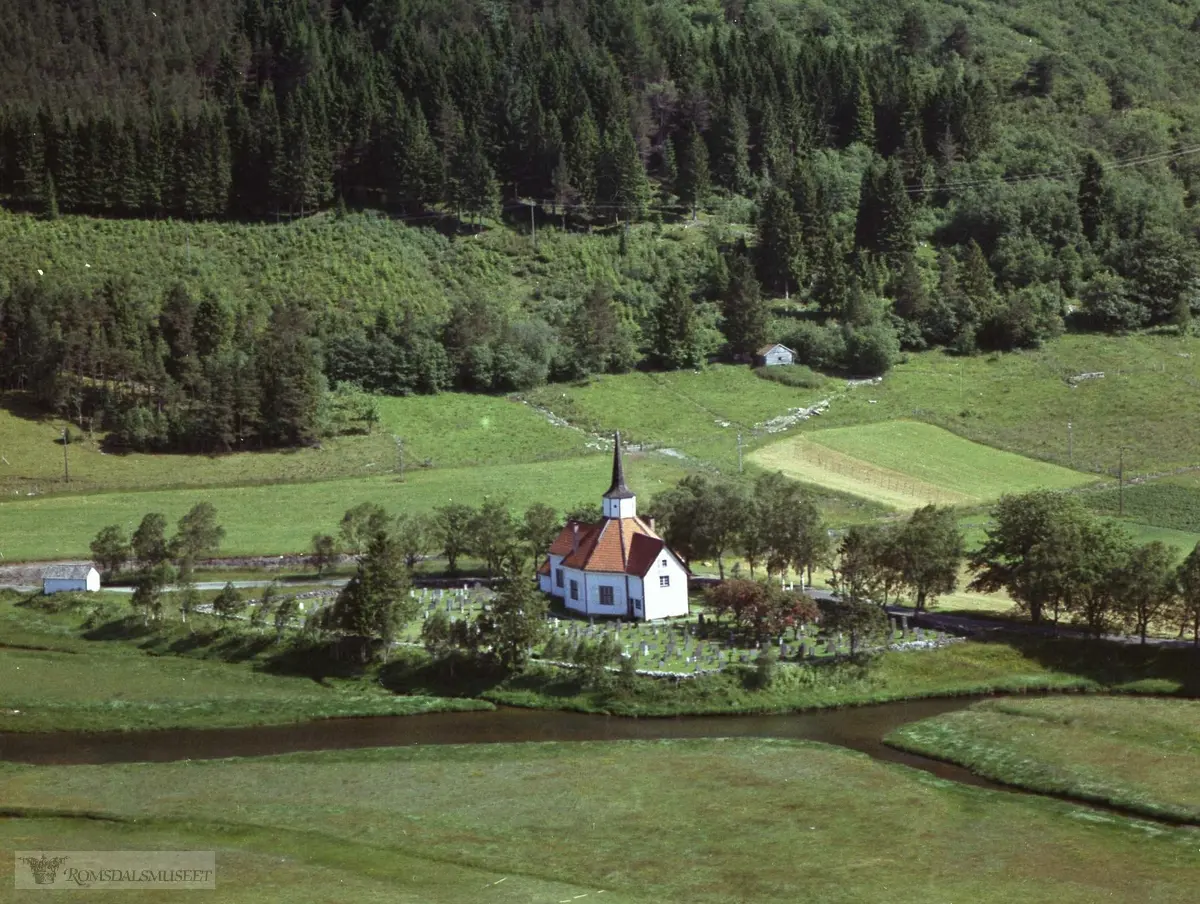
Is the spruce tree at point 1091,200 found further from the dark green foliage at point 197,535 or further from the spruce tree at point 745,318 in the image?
the dark green foliage at point 197,535

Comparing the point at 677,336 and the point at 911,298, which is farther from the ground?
the point at 911,298

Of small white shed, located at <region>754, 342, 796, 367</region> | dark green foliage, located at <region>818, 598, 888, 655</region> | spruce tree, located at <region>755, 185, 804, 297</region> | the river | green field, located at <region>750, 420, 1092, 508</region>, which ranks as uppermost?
spruce tree, located at <region>755, 185, 804, 297</region>

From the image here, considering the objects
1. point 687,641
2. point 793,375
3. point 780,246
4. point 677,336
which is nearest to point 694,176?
point 780,246

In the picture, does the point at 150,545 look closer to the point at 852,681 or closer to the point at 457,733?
the point at 457,733

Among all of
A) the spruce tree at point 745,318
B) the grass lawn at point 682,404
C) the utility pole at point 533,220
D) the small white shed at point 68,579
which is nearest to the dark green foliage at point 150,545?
the small white shed at point 68,579

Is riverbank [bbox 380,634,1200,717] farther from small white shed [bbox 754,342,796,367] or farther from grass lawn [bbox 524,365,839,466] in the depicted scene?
small white shed [bbox 754,342,796,367]

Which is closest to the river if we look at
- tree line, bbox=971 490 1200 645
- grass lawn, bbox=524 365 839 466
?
tree line, bbox=971 490 1200 645
